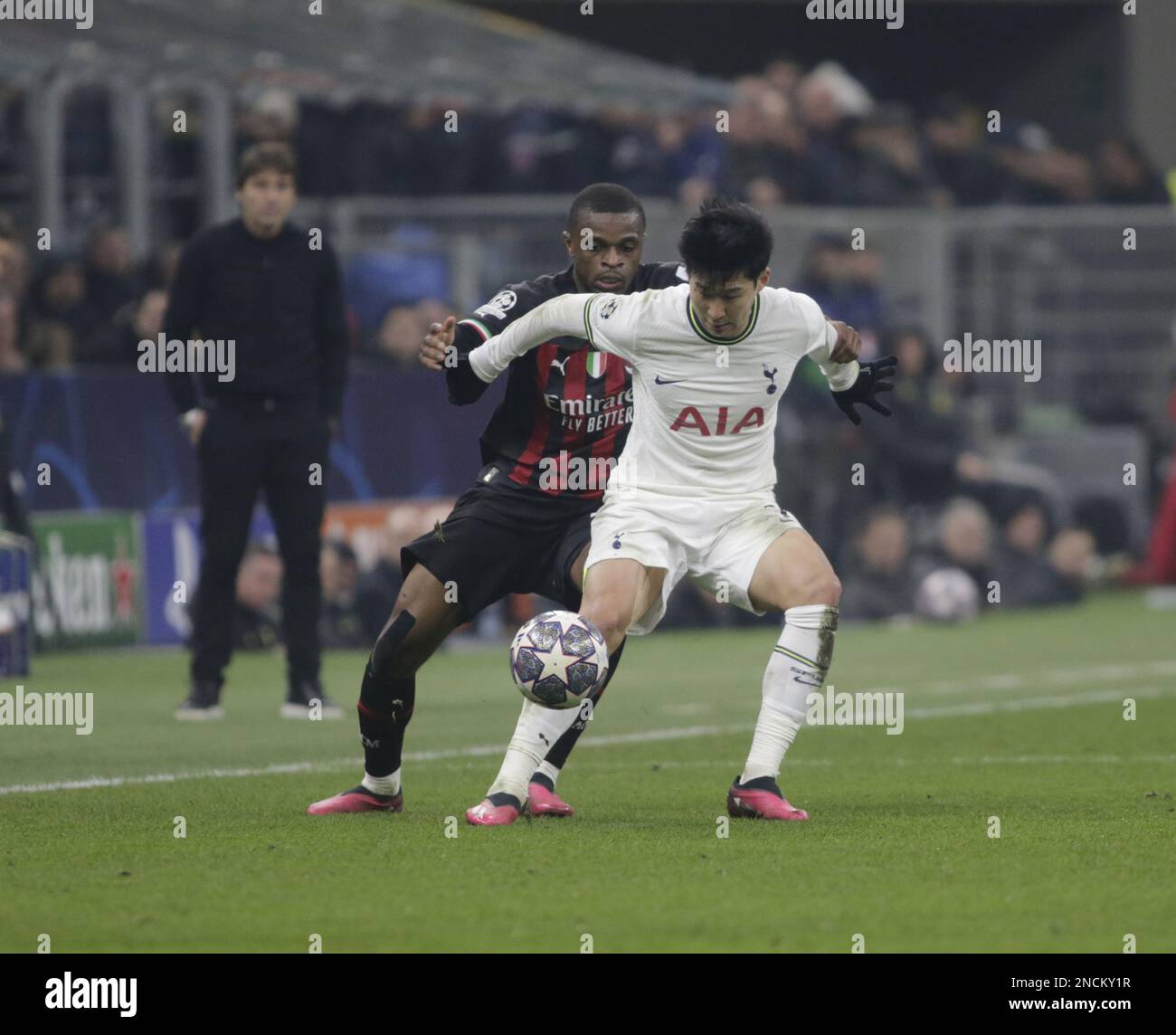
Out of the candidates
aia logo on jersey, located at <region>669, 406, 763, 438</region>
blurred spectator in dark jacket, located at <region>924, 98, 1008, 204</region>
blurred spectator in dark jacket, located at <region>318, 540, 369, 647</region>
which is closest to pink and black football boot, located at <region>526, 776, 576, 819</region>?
aia logo on jersey, located at <region>669, 406, 763, 438</region>

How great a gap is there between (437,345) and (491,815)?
1.44m

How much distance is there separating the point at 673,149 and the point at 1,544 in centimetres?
1018

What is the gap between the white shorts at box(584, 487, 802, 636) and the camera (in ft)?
25.6

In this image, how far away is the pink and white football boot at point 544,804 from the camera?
7820 mm

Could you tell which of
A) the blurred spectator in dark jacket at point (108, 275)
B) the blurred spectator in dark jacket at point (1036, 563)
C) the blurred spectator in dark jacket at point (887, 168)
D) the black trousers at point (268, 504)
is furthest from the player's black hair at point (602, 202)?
the blurred spectator in dark jacket at point (887, 168)

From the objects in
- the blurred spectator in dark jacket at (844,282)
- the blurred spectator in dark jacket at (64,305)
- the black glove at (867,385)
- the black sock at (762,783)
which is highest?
the blurred spectator in dark jacket at (844,282)

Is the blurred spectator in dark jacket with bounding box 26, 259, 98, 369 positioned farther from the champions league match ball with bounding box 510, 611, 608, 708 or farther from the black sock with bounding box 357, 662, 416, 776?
the champions league match ball with bounding box 510, 611, 608, 708

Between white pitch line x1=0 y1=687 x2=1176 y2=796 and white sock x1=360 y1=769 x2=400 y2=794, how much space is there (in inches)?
48.9

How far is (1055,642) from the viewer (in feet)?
53.5

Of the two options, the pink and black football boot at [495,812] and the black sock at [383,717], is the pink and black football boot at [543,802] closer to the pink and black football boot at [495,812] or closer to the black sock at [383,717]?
the pink and black football boot at [495,812]

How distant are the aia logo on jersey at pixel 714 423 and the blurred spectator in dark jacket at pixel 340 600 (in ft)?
26.7

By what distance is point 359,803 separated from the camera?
802 centimetres

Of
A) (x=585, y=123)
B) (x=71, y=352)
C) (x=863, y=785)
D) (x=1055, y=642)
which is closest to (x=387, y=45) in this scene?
(x=585, y=123)
